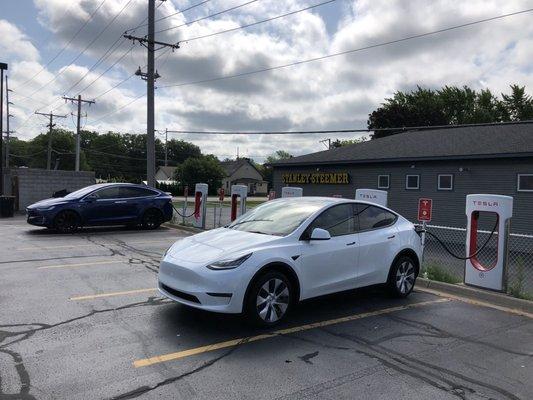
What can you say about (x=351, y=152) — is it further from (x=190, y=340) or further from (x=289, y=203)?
(x=190, y=340)

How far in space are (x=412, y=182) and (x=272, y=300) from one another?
15.1m

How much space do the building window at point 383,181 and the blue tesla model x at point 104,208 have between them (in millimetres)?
9312

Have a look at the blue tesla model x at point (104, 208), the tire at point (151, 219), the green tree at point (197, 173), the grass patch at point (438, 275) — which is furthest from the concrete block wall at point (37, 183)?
the green tree at point (197, 173)

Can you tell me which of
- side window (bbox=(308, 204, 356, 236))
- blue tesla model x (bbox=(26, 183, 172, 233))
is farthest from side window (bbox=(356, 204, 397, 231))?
blue tesla model x (bbox=(26, 183, 172, 233))

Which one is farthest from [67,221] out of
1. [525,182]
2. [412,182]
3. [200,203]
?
[525,182]

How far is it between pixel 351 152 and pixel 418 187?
4765 mm

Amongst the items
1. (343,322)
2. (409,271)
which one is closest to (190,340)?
(343,322)

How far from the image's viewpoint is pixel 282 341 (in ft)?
16.8

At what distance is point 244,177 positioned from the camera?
9262 centimetres

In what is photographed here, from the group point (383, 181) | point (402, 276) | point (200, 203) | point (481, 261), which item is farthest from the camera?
point (383, 181)

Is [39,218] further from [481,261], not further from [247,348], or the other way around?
[481,261]

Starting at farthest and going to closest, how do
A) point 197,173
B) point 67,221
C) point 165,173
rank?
1. point 165,173
2. point 197,173
3. point 67,221

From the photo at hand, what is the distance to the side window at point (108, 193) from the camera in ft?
48.3

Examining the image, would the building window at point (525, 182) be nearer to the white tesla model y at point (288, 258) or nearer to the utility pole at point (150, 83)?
the white tesla model y at point (288, 258)
